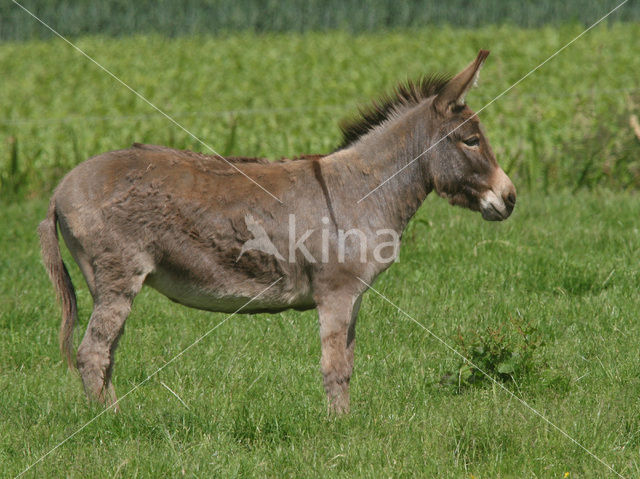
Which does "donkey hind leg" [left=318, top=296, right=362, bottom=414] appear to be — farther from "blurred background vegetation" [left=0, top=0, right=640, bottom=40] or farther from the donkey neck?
"blurred background vegetation" [left=0, top=0, right=640, bottom=40]

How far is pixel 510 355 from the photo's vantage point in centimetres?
541

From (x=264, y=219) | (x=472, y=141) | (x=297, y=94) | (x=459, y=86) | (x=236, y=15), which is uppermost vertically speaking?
(x=459, y=86)

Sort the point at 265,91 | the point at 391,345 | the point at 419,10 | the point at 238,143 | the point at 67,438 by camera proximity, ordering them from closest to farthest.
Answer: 1. the point at 67,438
2. the point at 391,345
3. the point at 238,143
4. the point at 265,91
5. the point at 419,10

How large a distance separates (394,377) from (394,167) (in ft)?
4.52

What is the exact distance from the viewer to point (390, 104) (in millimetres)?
5445

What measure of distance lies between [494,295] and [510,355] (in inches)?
58.5

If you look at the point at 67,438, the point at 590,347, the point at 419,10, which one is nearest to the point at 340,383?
the point at 67,438

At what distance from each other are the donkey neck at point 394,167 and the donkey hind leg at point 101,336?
1.46m

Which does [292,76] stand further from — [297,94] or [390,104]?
[390,104]

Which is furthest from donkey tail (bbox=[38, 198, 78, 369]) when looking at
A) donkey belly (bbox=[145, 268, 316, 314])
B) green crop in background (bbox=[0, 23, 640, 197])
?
green crop in background (bbox=[0, 23, 640, 197])

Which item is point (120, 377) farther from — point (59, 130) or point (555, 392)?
point (59, 130)

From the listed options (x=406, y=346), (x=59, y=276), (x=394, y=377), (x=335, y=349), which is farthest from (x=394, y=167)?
(x=59, y=276)

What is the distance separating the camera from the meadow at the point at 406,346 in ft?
14.5

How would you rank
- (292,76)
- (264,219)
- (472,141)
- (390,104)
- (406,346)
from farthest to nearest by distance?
1. (292,76)
2. (406,346)
3. (390,104)
4. (472,141)
5. (264,219)
